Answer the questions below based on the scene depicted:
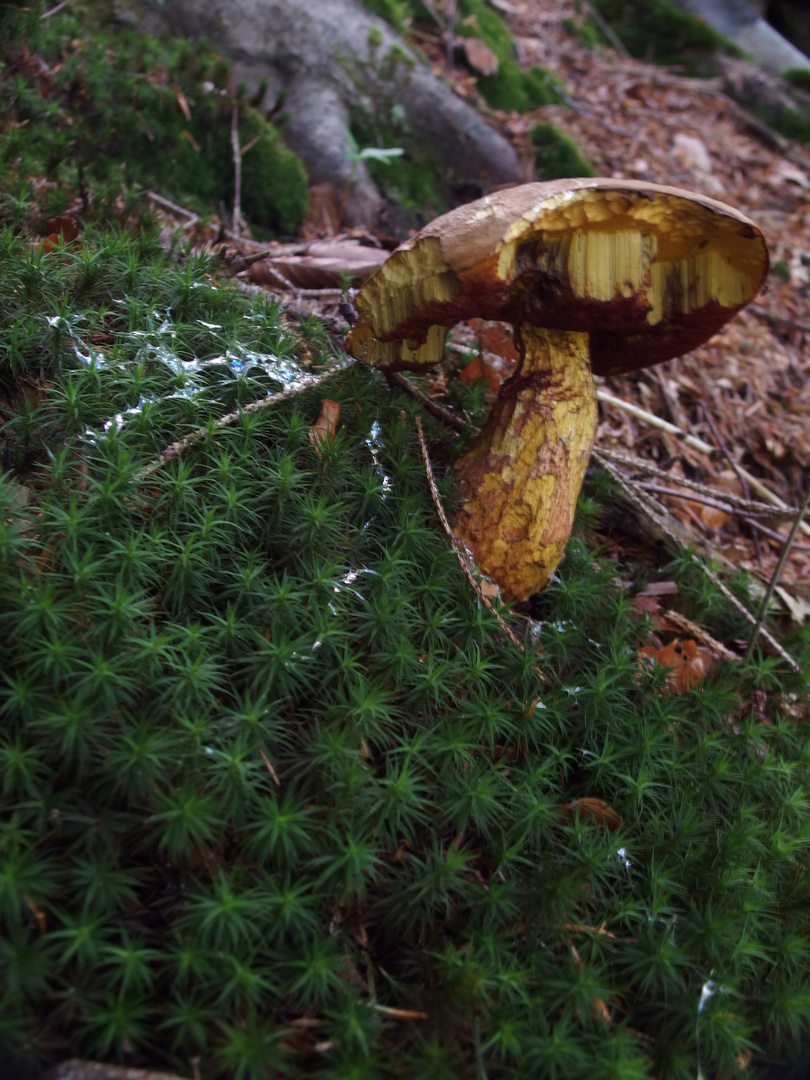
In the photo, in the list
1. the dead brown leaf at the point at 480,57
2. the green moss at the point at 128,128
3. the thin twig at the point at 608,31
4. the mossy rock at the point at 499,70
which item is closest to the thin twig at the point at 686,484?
the green moss at the point at 128,128

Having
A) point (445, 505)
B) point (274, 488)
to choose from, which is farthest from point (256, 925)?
point (445, 505)

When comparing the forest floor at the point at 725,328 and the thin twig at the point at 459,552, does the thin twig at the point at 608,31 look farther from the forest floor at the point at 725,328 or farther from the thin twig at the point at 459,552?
the thin twig at the point at 459,552

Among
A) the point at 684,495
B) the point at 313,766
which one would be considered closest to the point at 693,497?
the point at 684,495

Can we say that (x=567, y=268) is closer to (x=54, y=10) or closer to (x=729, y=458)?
(x=729, y=458)

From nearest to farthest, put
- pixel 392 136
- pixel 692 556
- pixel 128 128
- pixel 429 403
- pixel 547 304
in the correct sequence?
pixel 547 304
pixel 429 403
pixel 692 556
pixel 128 128
pixel 392 136

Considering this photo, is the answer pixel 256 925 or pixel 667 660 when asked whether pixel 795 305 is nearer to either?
pixel 667 660

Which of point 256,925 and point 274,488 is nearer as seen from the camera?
point 256,925

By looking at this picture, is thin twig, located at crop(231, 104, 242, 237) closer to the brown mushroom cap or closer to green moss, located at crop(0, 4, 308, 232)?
green moss, located at crop(0, 4, 308, 232)
